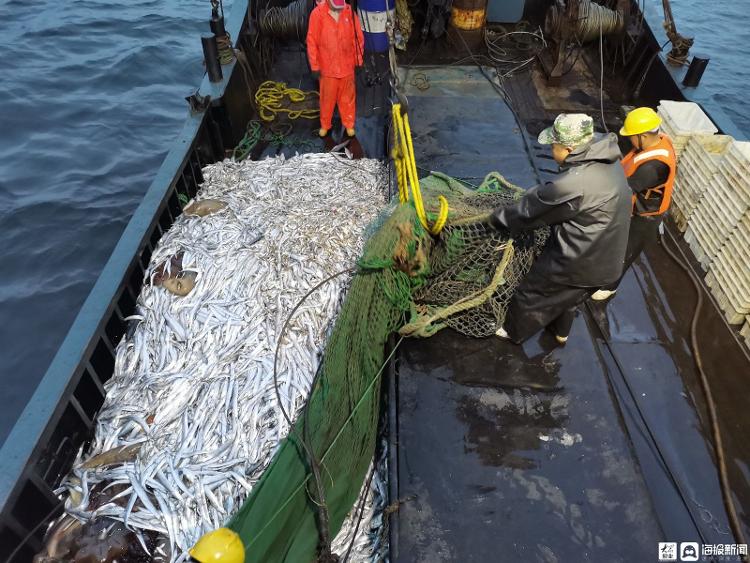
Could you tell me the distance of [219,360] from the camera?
173 inches

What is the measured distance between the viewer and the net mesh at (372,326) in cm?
329

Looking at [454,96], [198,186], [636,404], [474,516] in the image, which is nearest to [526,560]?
[474,516]

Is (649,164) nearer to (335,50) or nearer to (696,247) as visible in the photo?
(696,247)

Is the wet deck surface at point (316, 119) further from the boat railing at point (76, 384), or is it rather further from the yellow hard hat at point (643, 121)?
the yellow hard hat at point (643, 121)

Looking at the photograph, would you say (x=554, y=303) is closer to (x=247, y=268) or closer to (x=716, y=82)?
(x=247, y=268)

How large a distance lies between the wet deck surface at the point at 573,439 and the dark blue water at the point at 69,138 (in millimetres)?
5224

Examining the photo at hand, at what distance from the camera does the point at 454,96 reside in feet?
26.0

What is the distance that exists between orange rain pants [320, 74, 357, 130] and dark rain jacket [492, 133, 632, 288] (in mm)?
4401

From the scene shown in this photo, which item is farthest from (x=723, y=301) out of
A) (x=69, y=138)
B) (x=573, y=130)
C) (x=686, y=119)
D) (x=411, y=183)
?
(x=69, y=138)

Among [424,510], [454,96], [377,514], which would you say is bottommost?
[377,514]

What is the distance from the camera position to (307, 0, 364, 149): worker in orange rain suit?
662 centimetres

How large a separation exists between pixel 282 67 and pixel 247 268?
597 centimetres

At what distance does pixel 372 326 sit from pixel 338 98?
468 cm

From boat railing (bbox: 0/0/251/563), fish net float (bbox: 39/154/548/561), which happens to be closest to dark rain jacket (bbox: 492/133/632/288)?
fish net float (bbox: 39/154/548/561)
